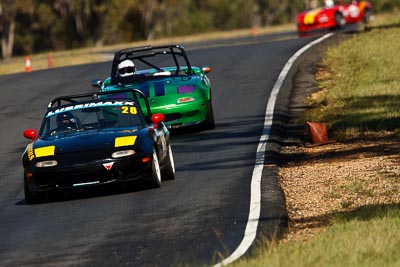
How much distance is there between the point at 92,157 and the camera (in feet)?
42.5

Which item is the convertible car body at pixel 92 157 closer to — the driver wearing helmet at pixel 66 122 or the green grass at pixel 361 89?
the driver wearing helmet at pixel 66 122

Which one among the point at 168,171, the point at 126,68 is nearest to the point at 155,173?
the point at 168,171

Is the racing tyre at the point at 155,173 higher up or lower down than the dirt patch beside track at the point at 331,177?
higher up

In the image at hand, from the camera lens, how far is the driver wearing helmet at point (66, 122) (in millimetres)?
14117

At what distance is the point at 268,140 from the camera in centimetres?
1747

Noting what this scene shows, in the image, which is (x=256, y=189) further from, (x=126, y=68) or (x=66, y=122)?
(x=126, y=68)

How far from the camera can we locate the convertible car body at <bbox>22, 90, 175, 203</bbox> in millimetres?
12883

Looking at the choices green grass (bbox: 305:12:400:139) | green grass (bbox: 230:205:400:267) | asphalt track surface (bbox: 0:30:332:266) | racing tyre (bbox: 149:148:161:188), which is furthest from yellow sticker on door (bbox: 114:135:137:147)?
green grass (bbox: 305:12:400:139)

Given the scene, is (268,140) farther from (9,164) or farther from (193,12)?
(193,12)

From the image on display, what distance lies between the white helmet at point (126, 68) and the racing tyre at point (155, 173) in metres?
6.88

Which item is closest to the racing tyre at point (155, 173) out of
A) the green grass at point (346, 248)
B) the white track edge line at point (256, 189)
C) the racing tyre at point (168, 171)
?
the racing tyre at point (168, 171)

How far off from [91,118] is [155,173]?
1504mm

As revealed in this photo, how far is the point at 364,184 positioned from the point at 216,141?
18.5 ft

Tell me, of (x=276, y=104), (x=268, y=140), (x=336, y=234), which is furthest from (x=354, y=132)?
(x=336, y=234)
